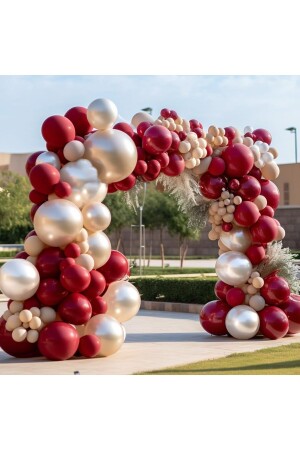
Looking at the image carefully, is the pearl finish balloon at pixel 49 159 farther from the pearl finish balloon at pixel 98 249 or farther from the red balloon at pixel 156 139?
the red balloon at pixel 156 139

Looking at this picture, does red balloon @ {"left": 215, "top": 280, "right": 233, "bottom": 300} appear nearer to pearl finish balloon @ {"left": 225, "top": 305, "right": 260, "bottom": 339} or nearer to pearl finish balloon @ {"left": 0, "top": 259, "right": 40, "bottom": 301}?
pearl finish balloon @ {"left": 225, "top": 305, "right": 260, "bottom": 339}

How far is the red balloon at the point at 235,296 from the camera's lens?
394 inches

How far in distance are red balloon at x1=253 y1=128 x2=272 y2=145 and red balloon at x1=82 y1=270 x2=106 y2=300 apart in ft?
12.5

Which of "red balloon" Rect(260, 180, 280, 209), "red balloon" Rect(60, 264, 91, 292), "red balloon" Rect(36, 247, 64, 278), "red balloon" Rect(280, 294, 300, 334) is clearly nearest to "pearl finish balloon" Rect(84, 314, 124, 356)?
"red balloon" Rect(60, 264, 91, 292)

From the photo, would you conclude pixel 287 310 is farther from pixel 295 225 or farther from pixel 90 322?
pixel 295 225

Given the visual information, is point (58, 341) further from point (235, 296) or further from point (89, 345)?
point (235, 296)

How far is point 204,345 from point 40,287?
8.57 feet

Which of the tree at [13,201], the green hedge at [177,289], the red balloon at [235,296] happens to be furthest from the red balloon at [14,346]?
the tree at [13,201]

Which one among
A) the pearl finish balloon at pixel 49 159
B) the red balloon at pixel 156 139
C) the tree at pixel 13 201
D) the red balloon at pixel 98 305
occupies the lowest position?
the red balloon at pixel 98 305

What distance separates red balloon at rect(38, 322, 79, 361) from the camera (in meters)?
7.98

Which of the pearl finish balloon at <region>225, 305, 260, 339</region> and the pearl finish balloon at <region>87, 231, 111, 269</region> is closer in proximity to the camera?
the pearl finish balloon at <region>87, 231, 111, 269</region>

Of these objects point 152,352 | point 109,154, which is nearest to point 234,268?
point 152,352

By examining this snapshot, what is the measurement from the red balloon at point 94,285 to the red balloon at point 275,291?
2.69 meters

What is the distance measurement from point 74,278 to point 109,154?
1610 millimetres
